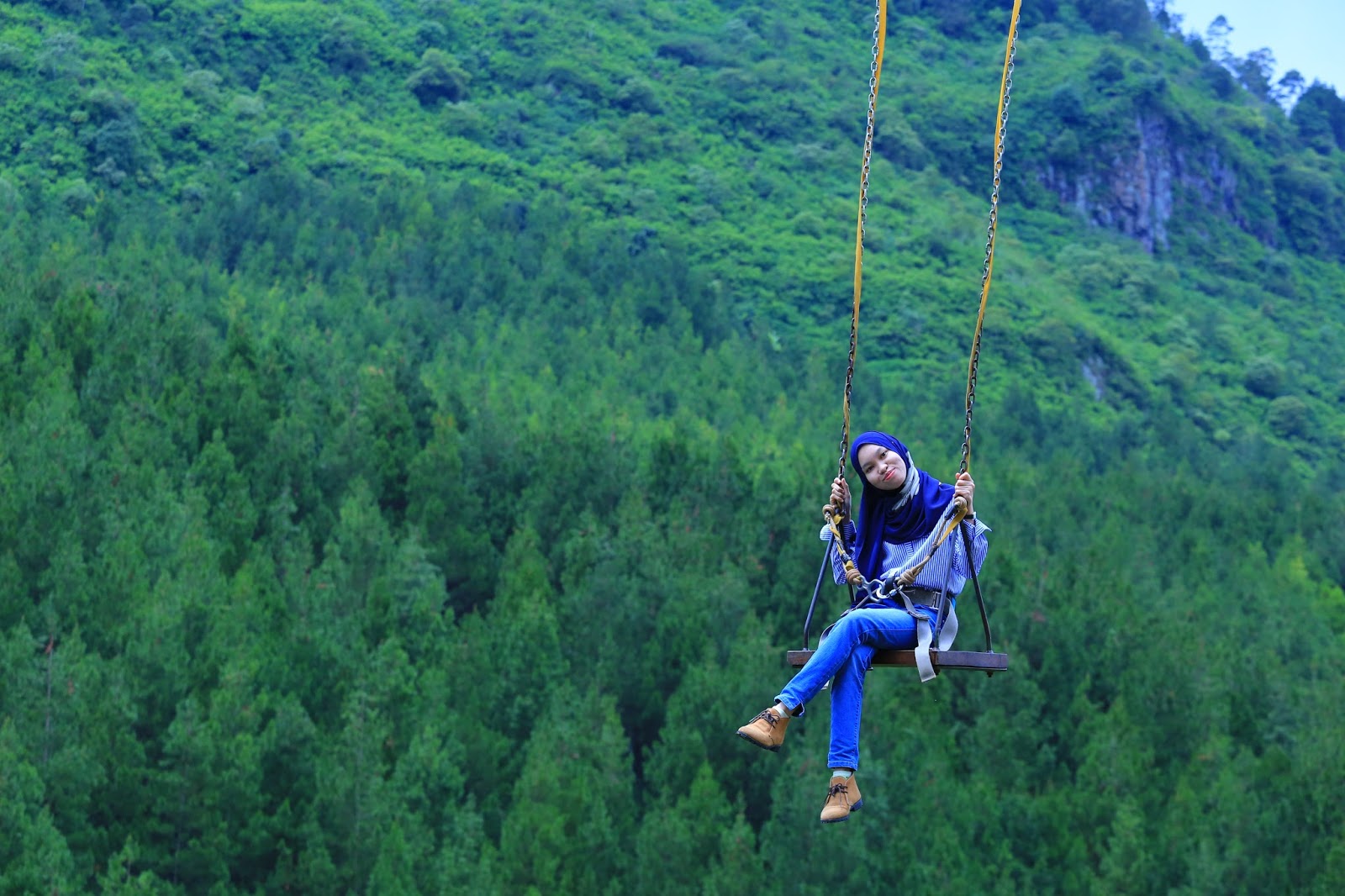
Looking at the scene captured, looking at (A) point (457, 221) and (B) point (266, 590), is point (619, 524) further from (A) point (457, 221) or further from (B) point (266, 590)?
(A) point (457, 221)

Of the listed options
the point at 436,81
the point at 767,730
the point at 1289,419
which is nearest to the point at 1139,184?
the point at 1289,419

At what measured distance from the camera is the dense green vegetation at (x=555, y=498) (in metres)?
43.9

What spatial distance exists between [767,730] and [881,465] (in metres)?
1.88

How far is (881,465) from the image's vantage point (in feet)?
43.5

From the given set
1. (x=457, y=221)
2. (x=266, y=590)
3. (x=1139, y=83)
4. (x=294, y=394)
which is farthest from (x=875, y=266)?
(x=266, y=590)

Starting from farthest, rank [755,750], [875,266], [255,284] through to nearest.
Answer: [875,266], [255,284], [755,750]

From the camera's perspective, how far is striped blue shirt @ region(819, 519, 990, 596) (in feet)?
43.9

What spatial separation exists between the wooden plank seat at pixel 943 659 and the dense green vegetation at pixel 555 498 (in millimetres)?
26648

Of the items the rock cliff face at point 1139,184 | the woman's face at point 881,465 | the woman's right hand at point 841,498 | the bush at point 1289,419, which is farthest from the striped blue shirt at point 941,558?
the rock cliff face at point 1139,184

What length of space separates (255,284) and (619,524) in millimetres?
31751

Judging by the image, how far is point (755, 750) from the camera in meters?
49.1

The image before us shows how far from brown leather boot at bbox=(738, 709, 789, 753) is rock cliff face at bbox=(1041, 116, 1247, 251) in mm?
141176

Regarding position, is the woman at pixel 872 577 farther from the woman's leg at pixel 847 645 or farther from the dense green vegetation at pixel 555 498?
the dense green vegetation at pixel 555 498

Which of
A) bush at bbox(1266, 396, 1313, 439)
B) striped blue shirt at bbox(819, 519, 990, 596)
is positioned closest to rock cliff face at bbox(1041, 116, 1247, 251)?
bush at bbox(1266, 396, 1313, 439)
